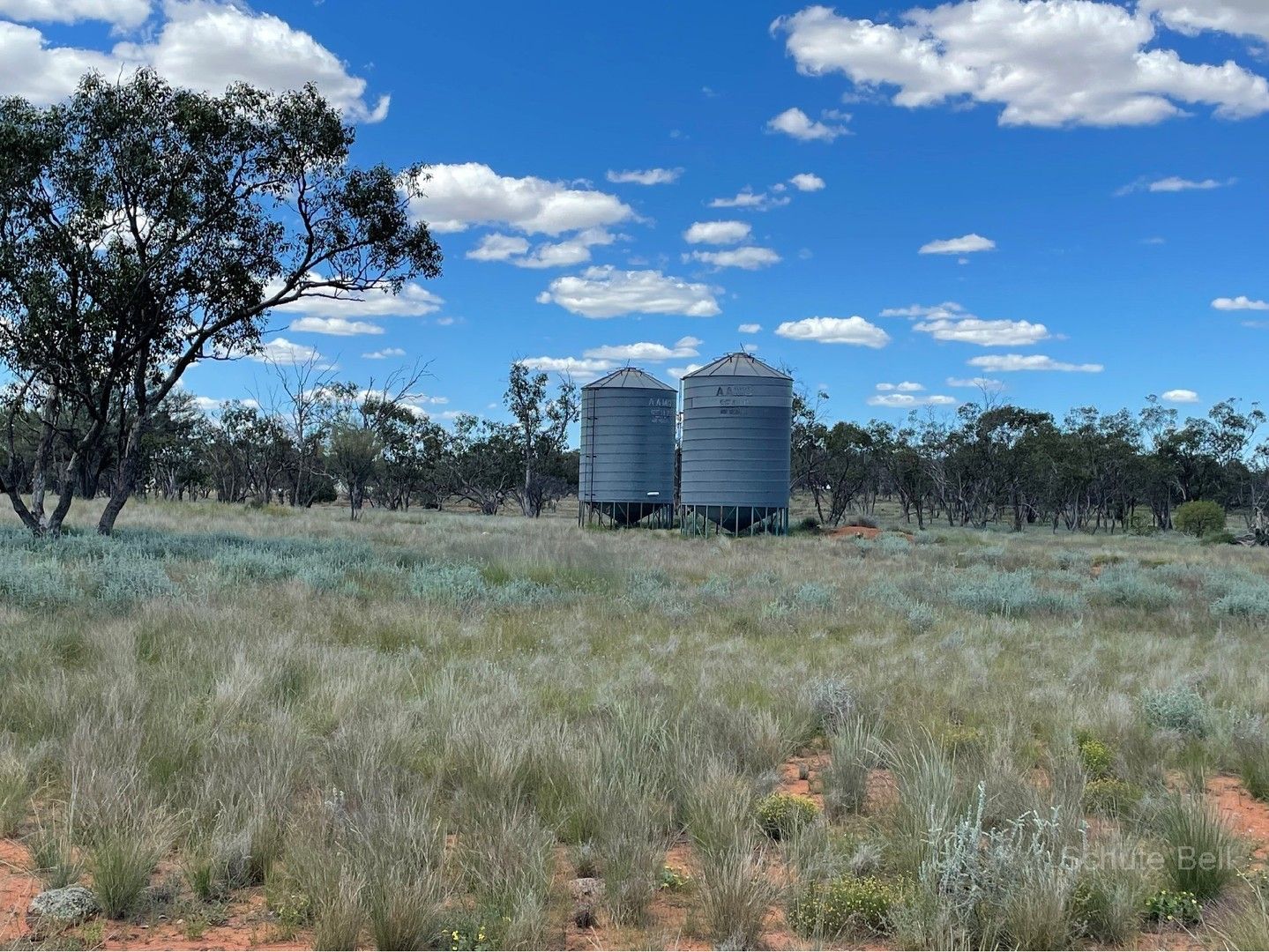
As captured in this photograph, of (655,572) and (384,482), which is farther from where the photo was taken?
(384,482)

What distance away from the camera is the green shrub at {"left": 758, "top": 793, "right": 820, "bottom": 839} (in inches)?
194

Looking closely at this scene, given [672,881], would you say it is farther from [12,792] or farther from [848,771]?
[12,792]

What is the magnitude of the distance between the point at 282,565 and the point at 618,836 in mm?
11597

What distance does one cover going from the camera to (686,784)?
17.5ft

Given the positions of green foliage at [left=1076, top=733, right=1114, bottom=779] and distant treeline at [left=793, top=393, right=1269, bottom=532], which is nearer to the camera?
green foliage at [left=1076, top=733, right=1114, bottom=779]

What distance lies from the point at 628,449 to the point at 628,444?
0.20m

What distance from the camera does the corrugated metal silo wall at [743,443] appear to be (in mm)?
Answer: 35906

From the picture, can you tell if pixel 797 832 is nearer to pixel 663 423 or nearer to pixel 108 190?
pixel 108 190

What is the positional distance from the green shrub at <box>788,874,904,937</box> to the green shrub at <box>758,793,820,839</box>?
680 mm

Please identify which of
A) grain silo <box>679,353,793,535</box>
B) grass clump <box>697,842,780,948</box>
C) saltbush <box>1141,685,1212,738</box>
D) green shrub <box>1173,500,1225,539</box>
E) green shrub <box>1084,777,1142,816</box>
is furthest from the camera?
green shrub <box>1173,500,1225,539</box>

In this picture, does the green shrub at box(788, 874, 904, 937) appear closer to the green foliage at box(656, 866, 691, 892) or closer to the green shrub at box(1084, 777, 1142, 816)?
the green foliage at box(656, 866, 691, 892)

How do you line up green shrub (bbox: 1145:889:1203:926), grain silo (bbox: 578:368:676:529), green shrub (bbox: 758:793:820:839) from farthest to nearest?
grain silo (bbox: 578:368:676:529) → green shrub (bbox: 758:793:820:839) → green shrub (bbox: 1145:889:1203:926)

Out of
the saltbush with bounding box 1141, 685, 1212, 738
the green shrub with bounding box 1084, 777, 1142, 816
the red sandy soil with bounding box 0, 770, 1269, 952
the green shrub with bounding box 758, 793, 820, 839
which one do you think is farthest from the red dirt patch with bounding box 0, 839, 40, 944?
the saltbush with bounding box 1141, 685, 1212, 738

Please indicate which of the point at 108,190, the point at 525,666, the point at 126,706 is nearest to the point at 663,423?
the point at 108,190
